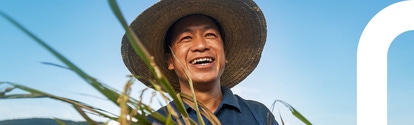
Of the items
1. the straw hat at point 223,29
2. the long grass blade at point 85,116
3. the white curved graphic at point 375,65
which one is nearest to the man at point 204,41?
the straw hat at point 223,29

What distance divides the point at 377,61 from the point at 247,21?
43.7 inches

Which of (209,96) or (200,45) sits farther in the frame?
(209,96)

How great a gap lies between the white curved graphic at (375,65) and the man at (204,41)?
0.88 m

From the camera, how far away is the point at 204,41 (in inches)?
88.2

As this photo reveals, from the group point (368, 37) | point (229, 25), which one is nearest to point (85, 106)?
point (229, 25)

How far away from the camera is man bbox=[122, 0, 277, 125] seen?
223cm

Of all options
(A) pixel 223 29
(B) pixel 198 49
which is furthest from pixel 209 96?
(A) pixel 223 29

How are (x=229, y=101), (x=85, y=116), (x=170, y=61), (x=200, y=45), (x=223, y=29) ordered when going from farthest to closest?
A: (x=223, y=29), (x=170, y=61), (x=229, y=101), (x=200, y=45), (x=85, y=116)

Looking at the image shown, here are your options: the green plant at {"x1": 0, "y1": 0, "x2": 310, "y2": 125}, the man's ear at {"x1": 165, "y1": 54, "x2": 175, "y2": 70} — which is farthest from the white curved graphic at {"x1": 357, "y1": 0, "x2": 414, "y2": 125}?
the green plant at {"x1": 0, "y1": 0, "x2": 310, "y2": 125}

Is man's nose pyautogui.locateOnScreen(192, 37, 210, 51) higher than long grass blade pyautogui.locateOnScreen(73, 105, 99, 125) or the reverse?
higher

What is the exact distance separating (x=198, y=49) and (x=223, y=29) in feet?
1.24

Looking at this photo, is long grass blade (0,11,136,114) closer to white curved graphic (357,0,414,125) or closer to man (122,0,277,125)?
man (122,0,277,125)

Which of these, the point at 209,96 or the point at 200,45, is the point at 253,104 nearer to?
the point at 209,96

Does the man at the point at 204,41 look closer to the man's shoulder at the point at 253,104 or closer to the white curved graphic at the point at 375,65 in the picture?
the man's shoulder at the point at 253,104
